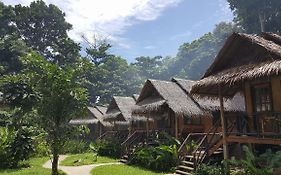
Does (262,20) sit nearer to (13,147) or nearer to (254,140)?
(254,140)

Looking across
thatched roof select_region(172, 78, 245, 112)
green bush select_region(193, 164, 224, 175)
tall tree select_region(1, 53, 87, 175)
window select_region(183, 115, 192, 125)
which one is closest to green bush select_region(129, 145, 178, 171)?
green bush select_region(193, 164, 224, 175)

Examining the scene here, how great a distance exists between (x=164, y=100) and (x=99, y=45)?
4208cm

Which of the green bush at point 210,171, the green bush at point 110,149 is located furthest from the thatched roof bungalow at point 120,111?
the green bush at point 210,171

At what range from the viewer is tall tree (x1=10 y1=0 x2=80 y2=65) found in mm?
47594

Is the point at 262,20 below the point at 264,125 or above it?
above

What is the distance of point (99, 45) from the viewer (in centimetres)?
5919

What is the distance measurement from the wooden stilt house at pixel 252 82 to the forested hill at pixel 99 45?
12.8 meters

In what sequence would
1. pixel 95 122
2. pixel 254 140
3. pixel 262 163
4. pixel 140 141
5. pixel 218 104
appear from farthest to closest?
pixel 95 122 → pixel 140 141 → pixel 218 104 → pixel 254 140 → pixel 262 163

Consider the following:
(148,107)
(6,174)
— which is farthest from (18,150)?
(148,107)

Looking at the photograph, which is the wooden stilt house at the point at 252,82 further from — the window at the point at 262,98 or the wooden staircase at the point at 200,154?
the wooden staircase at the point at 200,154

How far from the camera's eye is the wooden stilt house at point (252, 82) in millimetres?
10922

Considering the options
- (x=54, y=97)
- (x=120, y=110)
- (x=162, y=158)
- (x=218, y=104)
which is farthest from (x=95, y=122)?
(x=54, y=97)

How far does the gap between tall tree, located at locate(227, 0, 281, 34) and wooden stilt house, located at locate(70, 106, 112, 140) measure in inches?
968

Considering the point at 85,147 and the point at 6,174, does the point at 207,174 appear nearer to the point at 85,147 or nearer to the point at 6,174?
the point at 6,174
